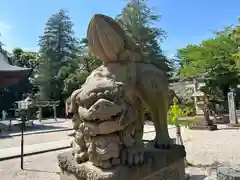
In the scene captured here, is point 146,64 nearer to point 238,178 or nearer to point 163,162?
point 163,162

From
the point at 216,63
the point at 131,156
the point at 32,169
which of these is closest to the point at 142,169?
the point at 131,156

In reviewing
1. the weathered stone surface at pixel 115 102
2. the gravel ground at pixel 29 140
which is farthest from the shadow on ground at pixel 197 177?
the gravel ground at pixel 29 140

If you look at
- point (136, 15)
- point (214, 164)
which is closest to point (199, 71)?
point (136, 15)

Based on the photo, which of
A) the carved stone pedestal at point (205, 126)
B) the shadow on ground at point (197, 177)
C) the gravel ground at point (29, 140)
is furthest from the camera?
the carved stone pedestal at point (205, 126)

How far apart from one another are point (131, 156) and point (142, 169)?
5.7 inches

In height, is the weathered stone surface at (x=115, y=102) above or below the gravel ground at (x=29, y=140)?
above

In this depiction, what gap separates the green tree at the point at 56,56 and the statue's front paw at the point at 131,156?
19.6 m

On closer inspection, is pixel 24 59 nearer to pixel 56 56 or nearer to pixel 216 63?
pixel 56 56

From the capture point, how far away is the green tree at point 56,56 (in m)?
21.3

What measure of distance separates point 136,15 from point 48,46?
1144cm

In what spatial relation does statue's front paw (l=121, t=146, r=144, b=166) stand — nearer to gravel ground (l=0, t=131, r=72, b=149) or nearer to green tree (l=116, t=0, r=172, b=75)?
gravel ground (l=0, t=131, r=72, b=149)

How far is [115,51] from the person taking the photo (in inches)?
83.5

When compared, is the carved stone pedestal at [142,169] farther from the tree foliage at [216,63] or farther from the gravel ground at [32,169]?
the tree foliage at [216,63]

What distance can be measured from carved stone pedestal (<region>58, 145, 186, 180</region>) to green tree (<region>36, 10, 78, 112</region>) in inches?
757
